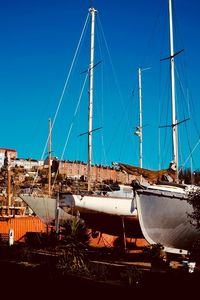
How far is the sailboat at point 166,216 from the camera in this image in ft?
62.4

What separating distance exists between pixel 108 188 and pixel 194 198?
15193mm

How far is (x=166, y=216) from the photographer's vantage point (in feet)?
62.8

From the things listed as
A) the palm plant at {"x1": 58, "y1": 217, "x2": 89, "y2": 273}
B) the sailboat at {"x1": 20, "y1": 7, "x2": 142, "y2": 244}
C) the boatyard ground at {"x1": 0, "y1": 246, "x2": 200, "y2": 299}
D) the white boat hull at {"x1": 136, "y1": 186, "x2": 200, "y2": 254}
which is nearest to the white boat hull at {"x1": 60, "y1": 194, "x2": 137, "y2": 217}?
the sailboat at {"x1": 20, "y1": 7, "x2": 142, "y2": 244}

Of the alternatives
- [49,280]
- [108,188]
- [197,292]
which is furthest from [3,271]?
[108,188]

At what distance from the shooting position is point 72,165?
15562 centimetres

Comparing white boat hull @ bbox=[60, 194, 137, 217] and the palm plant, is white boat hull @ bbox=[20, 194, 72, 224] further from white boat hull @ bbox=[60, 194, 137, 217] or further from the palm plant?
the palm plant

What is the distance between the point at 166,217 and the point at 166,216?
7 cm

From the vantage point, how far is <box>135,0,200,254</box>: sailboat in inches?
749

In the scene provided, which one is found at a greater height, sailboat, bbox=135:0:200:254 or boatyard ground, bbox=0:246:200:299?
sailboat, bbox=135:0:200:254

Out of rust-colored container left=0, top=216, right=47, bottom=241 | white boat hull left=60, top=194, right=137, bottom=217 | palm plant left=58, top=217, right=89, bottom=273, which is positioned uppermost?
white boat hull left=60, top=194, right=137, bottom=217

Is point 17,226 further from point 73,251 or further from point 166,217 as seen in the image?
point 73,251

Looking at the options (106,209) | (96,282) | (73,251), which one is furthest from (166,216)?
(96,282)

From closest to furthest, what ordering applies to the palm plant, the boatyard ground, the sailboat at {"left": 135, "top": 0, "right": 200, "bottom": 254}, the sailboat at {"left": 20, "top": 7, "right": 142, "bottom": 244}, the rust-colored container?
1. the boatyard ground
2. the palm plant
3. the sailboat at {"left": 135, "top": 0, "right": 200, "bottom": 254}
4. the sailboat at {"left": 20, "top": 7, "right": 142, "bottom": 244}
5. the rust-colored container

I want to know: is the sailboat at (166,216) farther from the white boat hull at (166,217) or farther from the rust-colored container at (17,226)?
the rust-colored container at (17,226)
